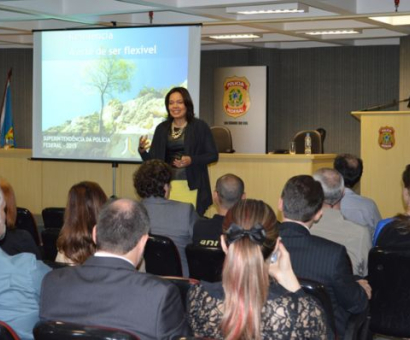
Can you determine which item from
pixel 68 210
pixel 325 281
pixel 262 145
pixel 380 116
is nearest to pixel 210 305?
pixel 325 281

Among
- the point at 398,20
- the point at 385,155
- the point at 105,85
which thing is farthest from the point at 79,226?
the point at 398,20

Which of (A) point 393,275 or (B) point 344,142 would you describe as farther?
(B) point 344,142

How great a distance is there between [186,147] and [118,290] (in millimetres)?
3708

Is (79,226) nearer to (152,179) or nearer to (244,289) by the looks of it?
(152,179)

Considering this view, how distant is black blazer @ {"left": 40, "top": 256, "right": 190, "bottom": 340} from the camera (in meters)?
2.37

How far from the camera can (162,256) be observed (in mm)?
4047

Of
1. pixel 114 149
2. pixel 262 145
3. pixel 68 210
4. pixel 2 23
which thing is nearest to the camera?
pixel 68 210

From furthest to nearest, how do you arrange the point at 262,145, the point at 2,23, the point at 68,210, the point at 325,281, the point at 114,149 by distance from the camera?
the point at 262,145
the point at 2,23
the point at 114,149
the point at 68,210
the point at 325,281

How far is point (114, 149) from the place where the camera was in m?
7.46

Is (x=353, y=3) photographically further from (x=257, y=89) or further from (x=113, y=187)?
(x=257, y=89)

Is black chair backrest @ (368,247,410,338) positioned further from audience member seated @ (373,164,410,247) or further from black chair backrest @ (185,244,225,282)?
black chair backrest @ (185,244,225,282)

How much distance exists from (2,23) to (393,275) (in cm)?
725

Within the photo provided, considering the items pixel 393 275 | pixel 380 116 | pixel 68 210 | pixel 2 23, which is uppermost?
pixel 2 23

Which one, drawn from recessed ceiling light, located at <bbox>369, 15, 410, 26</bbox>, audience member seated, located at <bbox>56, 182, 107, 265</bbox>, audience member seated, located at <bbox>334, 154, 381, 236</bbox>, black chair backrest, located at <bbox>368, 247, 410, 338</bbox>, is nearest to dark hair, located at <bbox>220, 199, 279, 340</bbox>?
audience member seated, located at <bbox>56, 182, 107, 265</bbox>
